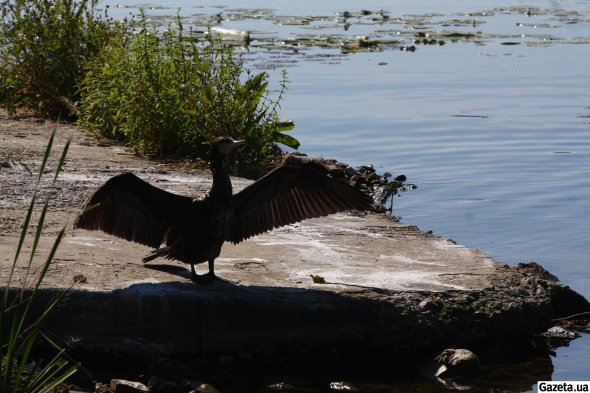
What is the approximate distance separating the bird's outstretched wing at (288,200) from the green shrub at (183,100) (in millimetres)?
3090

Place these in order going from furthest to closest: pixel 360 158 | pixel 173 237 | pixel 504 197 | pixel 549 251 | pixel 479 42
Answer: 1. pixel 479 42
2. pixel 360 158
3. pixel 504 197
4. pixel 549 251
5. pixel 173 237

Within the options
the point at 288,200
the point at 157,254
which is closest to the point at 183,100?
the point at 288,200

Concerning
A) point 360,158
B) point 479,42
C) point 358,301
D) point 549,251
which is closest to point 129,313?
point 358,301

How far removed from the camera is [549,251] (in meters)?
9.02

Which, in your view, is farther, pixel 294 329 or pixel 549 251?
pixel 549 251

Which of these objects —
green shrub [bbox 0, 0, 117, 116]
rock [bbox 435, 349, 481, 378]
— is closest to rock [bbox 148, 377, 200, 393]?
rock [bbox 435, 349, 481, 378]

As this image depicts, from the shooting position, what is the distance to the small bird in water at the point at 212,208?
6.09 m

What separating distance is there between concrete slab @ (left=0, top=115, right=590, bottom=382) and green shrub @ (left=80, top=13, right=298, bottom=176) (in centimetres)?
247

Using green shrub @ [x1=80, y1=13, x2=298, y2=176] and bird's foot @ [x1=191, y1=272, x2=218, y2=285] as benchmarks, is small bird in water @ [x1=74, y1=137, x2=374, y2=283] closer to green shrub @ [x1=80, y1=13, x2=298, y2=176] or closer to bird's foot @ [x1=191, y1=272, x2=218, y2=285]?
bird's foot @ [x1=191, y1=272, x2=218, y2=285]

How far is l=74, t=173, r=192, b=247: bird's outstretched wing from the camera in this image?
6066 mm

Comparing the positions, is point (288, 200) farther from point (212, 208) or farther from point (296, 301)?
point (296, 301)

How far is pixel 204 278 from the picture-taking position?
621 cm

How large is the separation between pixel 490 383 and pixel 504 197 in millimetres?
4957

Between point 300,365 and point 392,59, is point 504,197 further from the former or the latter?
point 392,59
